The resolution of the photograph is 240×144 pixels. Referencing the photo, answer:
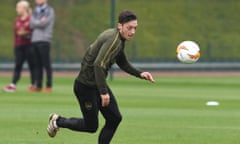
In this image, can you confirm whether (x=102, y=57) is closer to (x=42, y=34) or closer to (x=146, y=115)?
(x=146, y=115)

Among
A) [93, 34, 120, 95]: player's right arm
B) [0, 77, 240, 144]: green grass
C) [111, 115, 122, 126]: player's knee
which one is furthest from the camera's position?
[0, 77, 240, 144]: green grass

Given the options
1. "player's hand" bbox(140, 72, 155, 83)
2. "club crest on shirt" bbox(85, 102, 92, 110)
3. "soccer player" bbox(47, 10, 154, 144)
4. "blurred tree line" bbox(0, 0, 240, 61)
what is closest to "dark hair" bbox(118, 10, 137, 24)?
"soccer player" bbox(47, 10, 154, 144)

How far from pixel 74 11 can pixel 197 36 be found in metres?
6.21

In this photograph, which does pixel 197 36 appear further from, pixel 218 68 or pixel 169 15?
pixel 218 68

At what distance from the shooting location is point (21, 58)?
22.6 meters

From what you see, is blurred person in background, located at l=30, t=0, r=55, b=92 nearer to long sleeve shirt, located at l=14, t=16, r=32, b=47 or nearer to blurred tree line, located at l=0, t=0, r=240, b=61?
long sleeve shirt, located at l=14, t=16, r=32, b=47

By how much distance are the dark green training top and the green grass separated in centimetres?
173

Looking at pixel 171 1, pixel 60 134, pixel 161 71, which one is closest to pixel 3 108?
pixel 60 134

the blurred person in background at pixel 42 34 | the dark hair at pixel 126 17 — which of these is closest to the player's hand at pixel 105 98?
the dark hair at pixel 126 17

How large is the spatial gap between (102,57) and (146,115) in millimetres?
6096

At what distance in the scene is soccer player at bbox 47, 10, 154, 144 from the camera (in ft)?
34.5

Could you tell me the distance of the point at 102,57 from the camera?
→ 10500mm

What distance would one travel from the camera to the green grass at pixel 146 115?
12914 millimetres

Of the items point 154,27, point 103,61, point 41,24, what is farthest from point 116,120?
point 154,27
